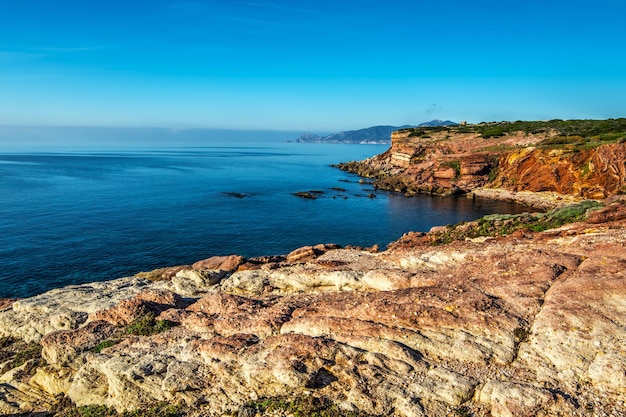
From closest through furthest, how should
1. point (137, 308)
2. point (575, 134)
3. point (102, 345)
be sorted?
1. point (102, 345)
2. point (137, 308)
3. point (575, 134)

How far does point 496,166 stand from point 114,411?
3603 inches

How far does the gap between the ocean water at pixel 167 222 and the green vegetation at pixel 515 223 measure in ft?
44.1

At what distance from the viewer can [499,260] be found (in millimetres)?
20984

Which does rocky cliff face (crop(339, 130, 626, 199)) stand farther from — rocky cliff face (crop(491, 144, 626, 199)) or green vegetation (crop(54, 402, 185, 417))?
green vegetation (crop(54, 402, 185, 417))

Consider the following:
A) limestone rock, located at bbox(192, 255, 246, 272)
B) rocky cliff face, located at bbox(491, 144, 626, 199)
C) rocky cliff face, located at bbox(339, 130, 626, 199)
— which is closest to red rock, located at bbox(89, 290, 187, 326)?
limestone rock, located at bbox(192, 255, 246, 272)

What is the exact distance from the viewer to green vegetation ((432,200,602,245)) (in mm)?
32019

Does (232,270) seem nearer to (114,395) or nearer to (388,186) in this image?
(114,395)

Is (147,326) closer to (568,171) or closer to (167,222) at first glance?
(167,222)

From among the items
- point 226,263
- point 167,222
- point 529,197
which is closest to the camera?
point 226,263

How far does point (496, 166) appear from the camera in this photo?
89.6 m

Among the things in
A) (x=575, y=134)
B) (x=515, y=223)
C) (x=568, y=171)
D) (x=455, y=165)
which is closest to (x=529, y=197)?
(x=568, y=171)

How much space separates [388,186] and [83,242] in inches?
2677

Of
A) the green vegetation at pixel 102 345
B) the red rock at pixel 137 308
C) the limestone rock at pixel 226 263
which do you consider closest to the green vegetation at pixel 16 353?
the green vegetation at pixel 102 345

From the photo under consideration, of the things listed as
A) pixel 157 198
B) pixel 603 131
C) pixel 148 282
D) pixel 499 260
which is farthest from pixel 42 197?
pixel 603 131
